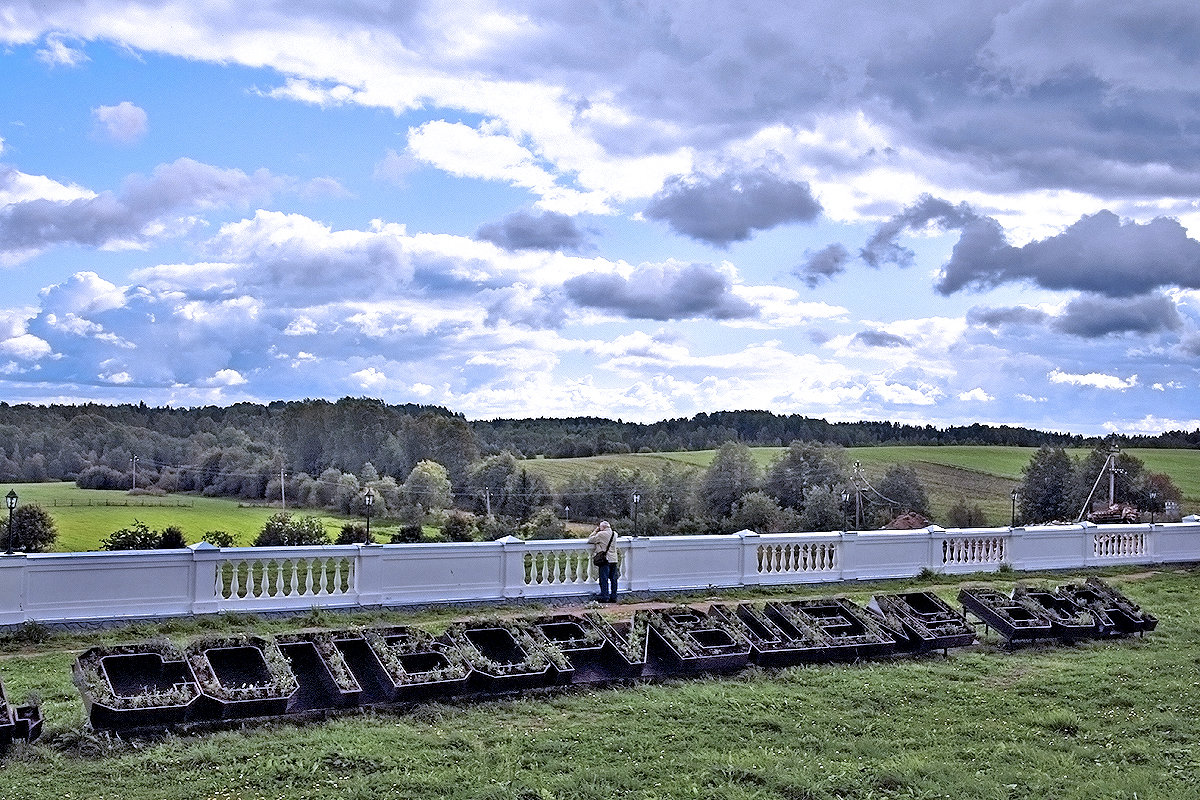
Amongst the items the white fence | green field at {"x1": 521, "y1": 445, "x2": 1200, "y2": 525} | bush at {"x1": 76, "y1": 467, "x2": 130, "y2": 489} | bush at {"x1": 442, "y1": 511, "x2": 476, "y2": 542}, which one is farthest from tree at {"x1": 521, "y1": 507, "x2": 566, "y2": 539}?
bush at {"x1": 76, "y1": 467, "x2": 130, "y2": 489}

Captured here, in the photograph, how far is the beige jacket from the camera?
16.5 m

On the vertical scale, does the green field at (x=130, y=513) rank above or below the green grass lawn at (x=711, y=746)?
below

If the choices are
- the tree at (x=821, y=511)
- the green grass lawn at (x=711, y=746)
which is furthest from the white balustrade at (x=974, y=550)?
the tree at (x=821, y=511)

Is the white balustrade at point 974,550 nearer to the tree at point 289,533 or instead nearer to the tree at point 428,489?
the tree at point 289,533

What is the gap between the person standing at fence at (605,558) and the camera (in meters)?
16.6

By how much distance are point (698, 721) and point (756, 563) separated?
9.60 metres

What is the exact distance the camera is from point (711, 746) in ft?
28.0

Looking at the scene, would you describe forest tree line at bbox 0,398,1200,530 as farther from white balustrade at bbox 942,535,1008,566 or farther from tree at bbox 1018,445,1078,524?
white balustrade at bbox 942,535,1008,566

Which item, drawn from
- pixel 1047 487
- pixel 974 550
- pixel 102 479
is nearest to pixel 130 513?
pixel 102 479

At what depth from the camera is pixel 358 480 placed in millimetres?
67688

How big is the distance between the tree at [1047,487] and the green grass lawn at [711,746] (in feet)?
167

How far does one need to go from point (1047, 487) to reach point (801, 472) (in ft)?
45.3

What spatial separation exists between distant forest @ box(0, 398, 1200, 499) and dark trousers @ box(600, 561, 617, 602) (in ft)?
174

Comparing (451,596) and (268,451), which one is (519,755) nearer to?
(451,596)
